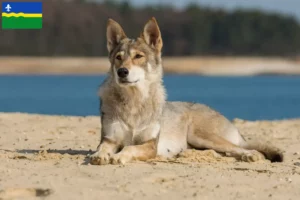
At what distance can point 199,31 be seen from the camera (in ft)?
344

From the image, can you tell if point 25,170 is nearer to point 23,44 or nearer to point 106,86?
point 106,86

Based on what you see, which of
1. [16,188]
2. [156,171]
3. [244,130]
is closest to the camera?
[16,188]

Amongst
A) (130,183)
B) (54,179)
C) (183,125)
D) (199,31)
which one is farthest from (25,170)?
(199,31)

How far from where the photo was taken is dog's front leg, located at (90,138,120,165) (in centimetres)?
807

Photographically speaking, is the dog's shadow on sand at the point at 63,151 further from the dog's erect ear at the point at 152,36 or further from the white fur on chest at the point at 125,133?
the dog's erect ear at the point at 152,36

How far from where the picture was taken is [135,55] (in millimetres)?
8703

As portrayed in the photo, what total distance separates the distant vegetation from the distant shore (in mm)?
6448

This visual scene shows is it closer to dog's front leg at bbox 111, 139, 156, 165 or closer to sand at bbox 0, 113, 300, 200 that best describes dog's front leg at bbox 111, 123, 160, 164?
dog's front leg at bbox 111, 139, 156, 165

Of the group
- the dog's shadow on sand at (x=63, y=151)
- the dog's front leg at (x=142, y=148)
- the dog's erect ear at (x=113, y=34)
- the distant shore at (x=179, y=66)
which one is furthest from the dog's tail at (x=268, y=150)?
the distant shore at (x=179, y=66)

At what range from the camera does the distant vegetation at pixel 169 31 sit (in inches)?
3684

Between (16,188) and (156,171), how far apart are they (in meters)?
1.54

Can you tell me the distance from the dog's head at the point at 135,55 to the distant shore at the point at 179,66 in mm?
65349

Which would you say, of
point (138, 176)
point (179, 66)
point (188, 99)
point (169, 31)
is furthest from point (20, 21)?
point (169, 31)

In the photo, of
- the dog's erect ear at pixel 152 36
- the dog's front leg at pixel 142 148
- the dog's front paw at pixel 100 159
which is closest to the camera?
the dog's front paw at pixel 100 159
